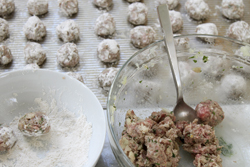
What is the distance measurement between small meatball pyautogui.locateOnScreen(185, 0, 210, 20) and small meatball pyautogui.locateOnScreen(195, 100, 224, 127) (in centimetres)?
122

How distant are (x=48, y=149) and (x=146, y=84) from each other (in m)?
0.62

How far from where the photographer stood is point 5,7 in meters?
2.12

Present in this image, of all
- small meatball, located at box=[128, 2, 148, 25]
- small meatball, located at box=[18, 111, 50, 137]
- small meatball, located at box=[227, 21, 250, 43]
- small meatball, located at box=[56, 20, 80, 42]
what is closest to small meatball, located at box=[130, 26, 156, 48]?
small meatball, located at box=[128, 2, 148, 25]

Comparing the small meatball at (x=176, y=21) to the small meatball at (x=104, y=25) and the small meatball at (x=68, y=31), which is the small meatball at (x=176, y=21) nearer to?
the small meatball at (x=104, y=25)

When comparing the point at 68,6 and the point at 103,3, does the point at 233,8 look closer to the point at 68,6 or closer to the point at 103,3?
the point at 103,3

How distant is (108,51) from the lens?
1.93 meters

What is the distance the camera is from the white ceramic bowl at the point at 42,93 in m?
1.33

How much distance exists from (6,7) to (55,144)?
142 centimetres

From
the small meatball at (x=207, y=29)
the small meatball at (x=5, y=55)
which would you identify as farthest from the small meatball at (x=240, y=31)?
the small meatball at (x=5, y=55)

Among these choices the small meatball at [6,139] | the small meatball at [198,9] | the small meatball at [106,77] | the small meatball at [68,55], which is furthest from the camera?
the small meatball at [198,9]

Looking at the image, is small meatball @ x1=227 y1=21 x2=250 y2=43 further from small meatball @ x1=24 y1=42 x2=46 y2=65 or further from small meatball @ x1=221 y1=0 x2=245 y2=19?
small meatball @ x1=24 y1=42 x2=46 y2=65

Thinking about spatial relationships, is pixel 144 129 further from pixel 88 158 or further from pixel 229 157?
pixel 229 157

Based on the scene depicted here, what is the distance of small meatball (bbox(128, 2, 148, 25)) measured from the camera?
7.18 feet

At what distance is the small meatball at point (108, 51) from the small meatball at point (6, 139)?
36.1 inches
